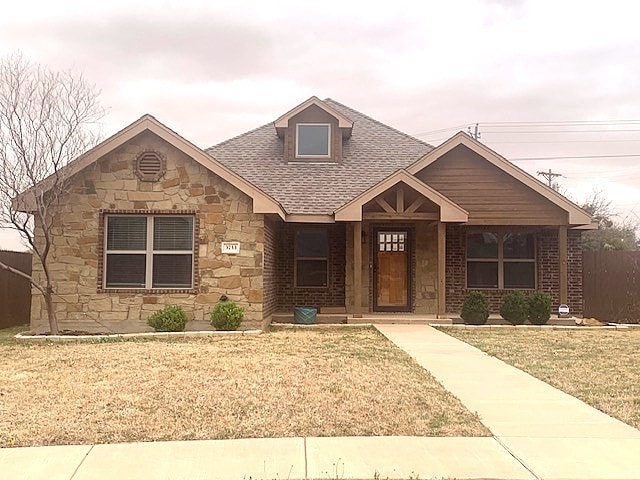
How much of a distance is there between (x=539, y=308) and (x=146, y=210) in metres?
→ 9.32

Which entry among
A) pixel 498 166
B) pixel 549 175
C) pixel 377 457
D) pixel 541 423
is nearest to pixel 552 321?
pixel 498 166

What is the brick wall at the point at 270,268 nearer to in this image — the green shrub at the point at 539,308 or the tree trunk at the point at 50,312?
the tree trunk at the point at 50,312

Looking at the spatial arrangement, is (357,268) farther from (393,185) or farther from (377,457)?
(377,457)

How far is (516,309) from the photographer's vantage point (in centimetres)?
1545

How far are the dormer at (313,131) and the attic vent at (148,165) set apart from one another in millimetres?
5467

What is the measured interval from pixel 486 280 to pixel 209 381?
11136mm

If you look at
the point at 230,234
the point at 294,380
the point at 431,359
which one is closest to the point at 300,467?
the point at 294,380

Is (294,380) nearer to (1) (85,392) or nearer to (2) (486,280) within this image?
(1) (85,392)

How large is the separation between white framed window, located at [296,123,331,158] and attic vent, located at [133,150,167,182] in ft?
18.8

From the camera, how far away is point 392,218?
15281mm

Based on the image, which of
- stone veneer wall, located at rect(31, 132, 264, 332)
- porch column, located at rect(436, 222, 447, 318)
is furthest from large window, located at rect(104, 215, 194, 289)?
porch column, located at rect(436, 222, 447, 318)

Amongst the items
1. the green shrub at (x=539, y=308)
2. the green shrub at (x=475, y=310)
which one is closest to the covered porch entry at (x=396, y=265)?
the green shrub at (x=475, y=310)

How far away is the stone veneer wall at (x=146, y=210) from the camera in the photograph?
1345 centimetres

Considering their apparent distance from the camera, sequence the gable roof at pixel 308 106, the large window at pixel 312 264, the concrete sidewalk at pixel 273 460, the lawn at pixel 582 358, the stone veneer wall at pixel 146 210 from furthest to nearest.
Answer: the gable roof at pixel 308 106 < the large window at pixel 312 264 < the stone veneer wall at pixel 146 210 < the lawn at pixel 582 358 < the concrete sidewalk at pixel 273 460
